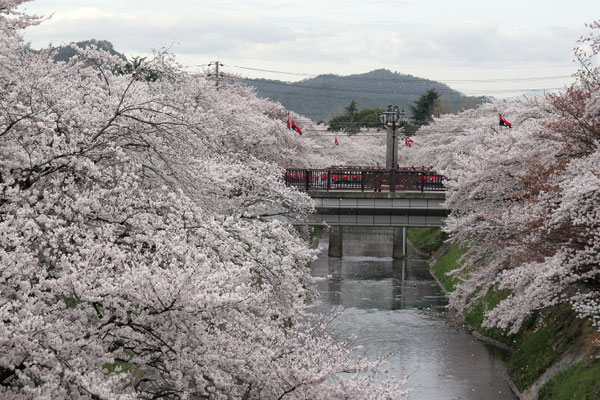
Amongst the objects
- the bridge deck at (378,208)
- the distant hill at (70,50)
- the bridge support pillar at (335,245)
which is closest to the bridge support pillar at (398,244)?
the bridge support pillar at (335,245)

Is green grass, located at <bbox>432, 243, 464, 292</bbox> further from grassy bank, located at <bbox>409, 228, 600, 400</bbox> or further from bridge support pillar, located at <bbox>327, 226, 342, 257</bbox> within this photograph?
grassy bank, located at <bbox>409, 228, 600, 400</bbox>

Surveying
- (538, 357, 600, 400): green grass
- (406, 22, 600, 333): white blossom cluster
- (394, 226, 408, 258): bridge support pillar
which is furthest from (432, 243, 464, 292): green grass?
(538, 357, 600, 400): green grass

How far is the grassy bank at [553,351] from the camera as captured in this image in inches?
Result: 600

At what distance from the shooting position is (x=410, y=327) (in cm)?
2591

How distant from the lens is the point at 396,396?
866cm

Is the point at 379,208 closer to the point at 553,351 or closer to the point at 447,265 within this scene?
the point at 447,265

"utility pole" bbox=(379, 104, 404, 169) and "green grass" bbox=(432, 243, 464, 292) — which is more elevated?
"utility pole" bbox=(379, 104, 404, 169)

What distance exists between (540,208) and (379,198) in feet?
48.7

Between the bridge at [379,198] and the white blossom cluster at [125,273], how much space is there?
60.1ft

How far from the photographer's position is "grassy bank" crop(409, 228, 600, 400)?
15.2 meters

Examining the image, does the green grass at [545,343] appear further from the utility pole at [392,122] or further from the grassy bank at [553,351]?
the utility pole at [392,122]

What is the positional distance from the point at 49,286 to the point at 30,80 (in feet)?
18.5

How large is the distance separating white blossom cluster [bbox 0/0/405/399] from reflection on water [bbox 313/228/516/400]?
123 inches

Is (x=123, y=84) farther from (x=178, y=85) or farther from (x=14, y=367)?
(x=14, y=367)
